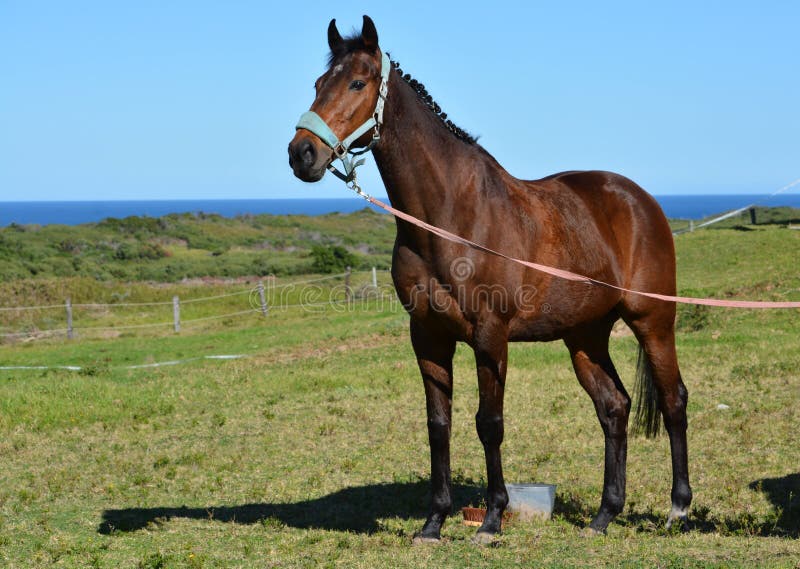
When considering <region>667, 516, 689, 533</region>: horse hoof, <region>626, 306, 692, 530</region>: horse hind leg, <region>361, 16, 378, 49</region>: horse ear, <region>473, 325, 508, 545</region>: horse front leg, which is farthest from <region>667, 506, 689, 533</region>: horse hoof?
<region>361, 16, 378, 49</region>: horse ear

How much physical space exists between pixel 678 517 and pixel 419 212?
115 inches

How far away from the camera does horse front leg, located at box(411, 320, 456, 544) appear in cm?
596

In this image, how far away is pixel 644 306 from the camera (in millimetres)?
6586

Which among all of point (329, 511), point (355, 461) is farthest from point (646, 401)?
point (355, 461)

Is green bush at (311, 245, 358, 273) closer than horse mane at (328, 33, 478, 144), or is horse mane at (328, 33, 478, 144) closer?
horse mane at (328, 33, 478, 144)

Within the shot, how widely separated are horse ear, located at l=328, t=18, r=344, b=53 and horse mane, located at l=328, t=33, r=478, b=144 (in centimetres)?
2

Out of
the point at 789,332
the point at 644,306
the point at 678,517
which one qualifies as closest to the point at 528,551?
the point at 678,517

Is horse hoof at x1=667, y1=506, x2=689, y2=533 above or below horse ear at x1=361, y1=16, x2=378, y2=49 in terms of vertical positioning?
below

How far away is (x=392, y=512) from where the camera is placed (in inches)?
276

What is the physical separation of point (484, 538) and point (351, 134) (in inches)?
108

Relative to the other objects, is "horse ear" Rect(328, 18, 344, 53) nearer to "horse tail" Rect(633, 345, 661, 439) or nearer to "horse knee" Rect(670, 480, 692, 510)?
"horse tail" Rect(633, 345, 661, 439)

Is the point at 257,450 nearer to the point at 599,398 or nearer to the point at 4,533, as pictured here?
the point at 4,533

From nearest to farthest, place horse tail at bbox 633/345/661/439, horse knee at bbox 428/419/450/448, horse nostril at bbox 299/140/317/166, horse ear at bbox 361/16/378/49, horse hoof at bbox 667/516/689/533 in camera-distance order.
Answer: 1. horse nostril at bbox 299/140/317/166
2. horse ear at bbox 361/16/378/49
3. horse knee at bbox 428/419/450/448
4. horse hoof at bbox 667/516/689/533
5. horse tail at bbox 633/345/661/439

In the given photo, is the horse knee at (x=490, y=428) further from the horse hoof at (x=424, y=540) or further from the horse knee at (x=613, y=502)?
the horse knee at (x=613, y=502)
